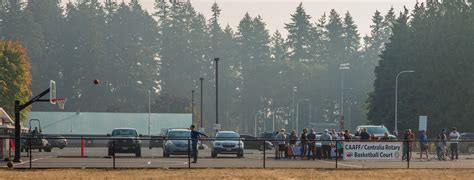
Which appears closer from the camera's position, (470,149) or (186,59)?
(470,149)

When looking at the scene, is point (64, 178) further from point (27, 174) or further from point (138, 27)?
point (138, 27)

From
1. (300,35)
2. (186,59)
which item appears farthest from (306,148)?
(300,35)

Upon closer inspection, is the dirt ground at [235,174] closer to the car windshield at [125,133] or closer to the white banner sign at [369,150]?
the white banner sign at [369,150]

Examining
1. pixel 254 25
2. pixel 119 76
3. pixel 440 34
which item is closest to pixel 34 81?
pixel 119 76

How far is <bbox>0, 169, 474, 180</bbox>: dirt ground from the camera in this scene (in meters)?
30.3

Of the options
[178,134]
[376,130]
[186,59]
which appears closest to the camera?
[178,134]

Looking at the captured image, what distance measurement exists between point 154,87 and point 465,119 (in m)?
89.2

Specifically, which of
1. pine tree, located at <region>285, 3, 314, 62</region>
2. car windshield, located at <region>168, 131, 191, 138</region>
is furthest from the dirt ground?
pine tree, located at <region>285, 3, 314, 62</region>

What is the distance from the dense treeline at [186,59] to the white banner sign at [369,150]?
358 feet

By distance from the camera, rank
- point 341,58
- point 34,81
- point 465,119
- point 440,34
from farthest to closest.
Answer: point 341,58 < point 34,81 < point 440,34 < point 465,119

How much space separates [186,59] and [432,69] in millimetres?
86038

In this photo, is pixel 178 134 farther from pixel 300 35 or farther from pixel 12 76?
pixel 300 35

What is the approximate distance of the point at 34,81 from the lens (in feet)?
530

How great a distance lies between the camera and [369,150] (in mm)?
38531
